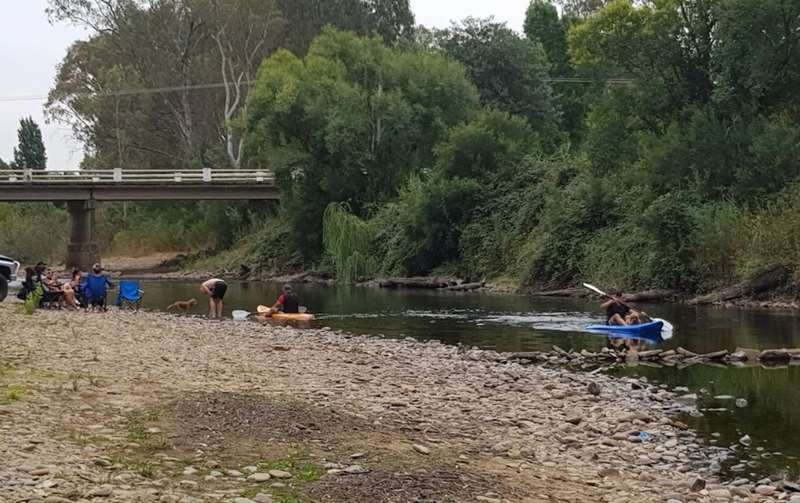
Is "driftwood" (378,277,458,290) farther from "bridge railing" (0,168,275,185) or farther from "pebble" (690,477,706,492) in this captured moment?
"pebble" (690,477,706,492)

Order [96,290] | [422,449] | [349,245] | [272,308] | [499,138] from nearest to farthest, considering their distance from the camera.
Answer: [422,449], [96,290], [272,308], [499,138], [349,245]

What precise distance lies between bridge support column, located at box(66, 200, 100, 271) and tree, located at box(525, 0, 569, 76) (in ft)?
139

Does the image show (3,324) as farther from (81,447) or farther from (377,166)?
(377,166)

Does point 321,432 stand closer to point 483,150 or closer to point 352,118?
point 483,150

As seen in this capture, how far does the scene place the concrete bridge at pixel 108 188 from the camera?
202ft

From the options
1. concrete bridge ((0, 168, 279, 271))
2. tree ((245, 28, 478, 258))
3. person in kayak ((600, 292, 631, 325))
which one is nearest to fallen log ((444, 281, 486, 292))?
tree ((245, 28, 478, 258))

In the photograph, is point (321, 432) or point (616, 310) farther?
point (616, 310)

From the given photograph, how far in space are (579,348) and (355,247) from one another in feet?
111

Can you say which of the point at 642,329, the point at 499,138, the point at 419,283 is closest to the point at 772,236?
the point at 642,329

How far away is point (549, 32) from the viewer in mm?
88062

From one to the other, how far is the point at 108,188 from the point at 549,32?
4390 centimetres

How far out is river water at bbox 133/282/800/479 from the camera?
1370cm

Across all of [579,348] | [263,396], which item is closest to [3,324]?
[263,396]

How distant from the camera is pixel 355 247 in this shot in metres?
55.9
